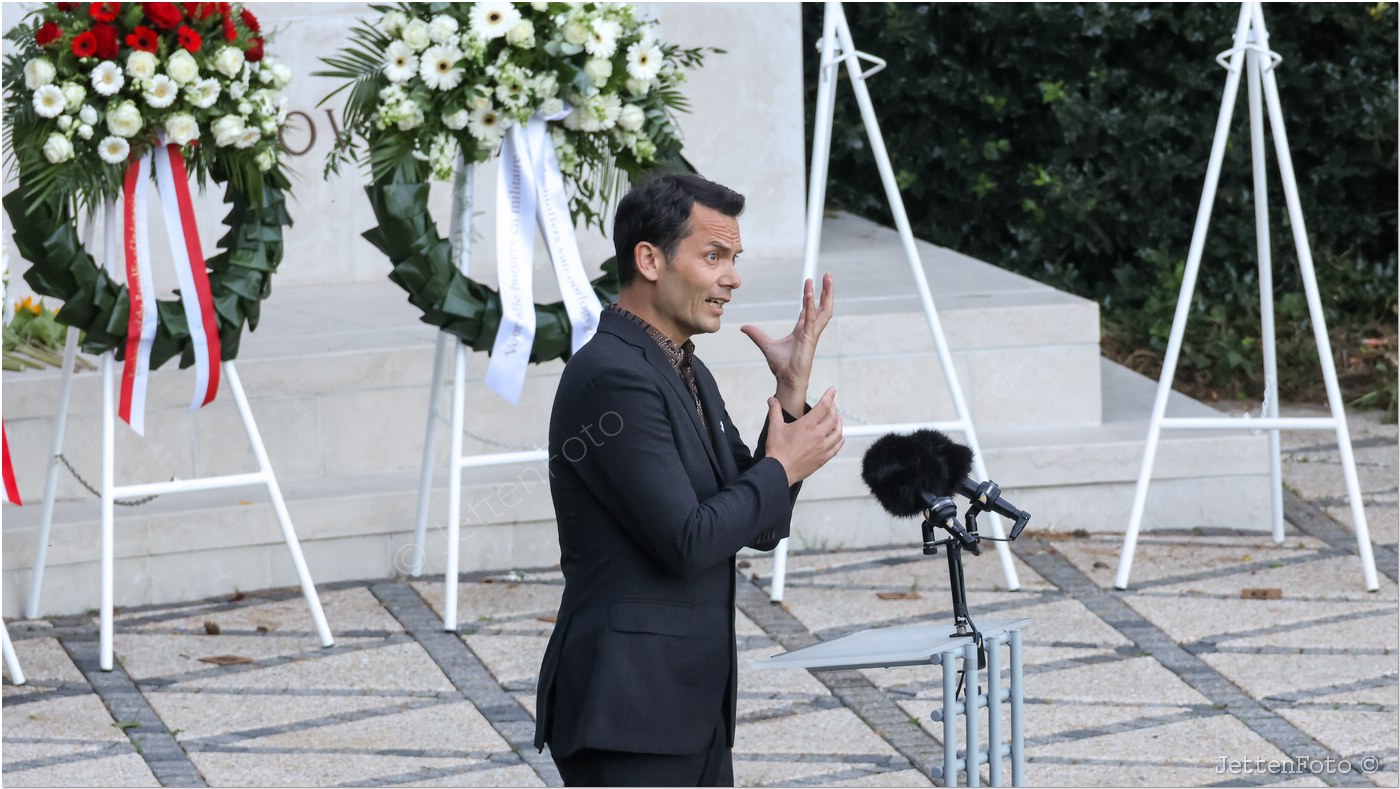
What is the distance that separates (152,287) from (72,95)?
56 centimetres

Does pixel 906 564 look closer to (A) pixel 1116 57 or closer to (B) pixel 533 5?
(B) pixel 533 5

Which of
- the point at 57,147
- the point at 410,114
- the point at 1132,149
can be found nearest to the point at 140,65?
the point at 57,147

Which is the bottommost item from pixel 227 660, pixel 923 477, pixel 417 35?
pixel 227 660

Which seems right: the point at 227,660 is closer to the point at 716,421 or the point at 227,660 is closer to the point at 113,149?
the point at 113,149

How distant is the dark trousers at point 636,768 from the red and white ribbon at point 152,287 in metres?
2.56

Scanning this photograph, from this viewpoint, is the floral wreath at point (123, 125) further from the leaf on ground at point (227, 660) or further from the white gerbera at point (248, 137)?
the leaf on ground at point (227, 660)

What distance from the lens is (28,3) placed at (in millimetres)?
6402

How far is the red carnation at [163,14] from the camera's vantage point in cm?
461

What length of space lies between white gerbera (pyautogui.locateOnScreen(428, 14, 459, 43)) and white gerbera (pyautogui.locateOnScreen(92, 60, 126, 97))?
84 cm

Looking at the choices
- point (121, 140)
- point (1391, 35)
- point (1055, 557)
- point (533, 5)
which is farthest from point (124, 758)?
point (1391, 35)

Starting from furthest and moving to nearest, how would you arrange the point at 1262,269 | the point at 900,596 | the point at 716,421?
the point at 1262,269 < the point at 900,596 < the point at 716,421

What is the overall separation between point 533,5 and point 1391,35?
5188 mm

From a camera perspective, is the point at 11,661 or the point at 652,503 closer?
the point at 652,503

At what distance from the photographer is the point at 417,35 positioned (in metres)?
4.82
